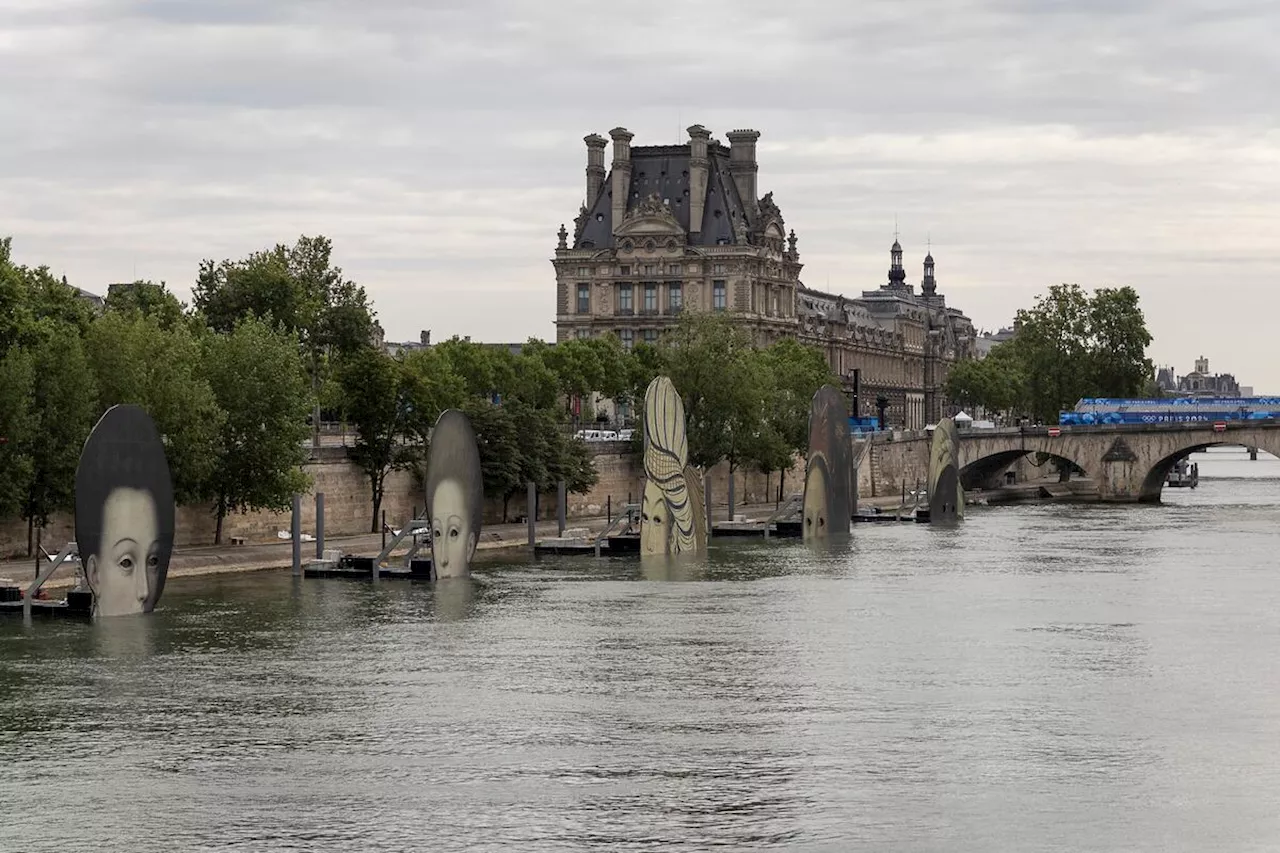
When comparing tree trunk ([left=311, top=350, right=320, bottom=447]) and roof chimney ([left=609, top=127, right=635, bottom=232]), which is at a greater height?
roof chimney ([left=609, top=127, right=635, bottom=232])

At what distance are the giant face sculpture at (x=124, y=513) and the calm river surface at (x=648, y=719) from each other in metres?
1.09

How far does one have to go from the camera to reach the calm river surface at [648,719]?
33906 mm

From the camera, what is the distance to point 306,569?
72000 mm

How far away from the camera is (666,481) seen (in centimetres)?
8225

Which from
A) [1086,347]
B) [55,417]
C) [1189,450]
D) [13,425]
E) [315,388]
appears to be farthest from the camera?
[1086,347]

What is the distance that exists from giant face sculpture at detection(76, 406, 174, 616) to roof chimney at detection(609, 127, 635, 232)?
125883 millimetres

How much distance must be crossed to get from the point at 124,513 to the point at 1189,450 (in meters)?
104

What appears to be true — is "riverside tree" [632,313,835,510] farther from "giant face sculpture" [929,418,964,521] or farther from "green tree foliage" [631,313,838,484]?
"giant face sculpture" [929,418,964,521]

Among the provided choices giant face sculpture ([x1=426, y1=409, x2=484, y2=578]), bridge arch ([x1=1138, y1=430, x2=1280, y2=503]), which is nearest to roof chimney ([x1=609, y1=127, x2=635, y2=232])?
bridge arch ([x1=1138, y1=430, x2=1280, y2=503])

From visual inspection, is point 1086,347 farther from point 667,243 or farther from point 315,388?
point 315,388

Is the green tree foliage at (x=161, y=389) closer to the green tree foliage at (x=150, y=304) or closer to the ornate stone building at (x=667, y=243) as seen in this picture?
the green tree foliage at (x=150, y=304)

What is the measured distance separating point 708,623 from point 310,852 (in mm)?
28044

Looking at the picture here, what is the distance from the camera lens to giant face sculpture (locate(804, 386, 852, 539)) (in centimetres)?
9531

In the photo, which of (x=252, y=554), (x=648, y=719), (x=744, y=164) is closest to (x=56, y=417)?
(x=252, y=554)
